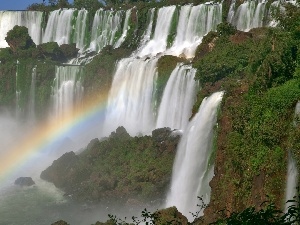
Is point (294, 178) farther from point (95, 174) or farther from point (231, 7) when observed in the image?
point (231, 7)

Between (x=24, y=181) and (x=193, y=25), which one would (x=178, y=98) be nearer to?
(x=24, y=181)

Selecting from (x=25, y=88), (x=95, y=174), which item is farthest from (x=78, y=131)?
(x=95, y=174)

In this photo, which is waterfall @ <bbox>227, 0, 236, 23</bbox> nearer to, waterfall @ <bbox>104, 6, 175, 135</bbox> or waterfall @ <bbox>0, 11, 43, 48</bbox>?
waterfall @ <bbox>104, 6, 175, 135</bbox>

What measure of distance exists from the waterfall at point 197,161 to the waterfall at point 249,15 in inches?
494

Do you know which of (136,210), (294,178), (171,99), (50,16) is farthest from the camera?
(50,16)

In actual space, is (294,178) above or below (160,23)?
below

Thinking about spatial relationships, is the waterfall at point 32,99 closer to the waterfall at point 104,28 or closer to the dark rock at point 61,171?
the waterfall at point 104,28

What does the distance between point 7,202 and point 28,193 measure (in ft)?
4.46

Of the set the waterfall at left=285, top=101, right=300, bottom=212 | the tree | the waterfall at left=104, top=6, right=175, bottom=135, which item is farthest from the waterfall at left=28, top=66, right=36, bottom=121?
the waterfall at left=285, top=101, right=300, bottom=212

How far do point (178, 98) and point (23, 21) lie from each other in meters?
24.5

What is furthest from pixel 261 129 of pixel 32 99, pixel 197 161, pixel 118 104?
pixel 32 99

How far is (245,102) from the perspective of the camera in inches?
480

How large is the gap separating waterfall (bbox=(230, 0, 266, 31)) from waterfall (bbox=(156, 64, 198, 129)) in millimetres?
6361

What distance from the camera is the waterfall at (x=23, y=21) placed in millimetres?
42375
